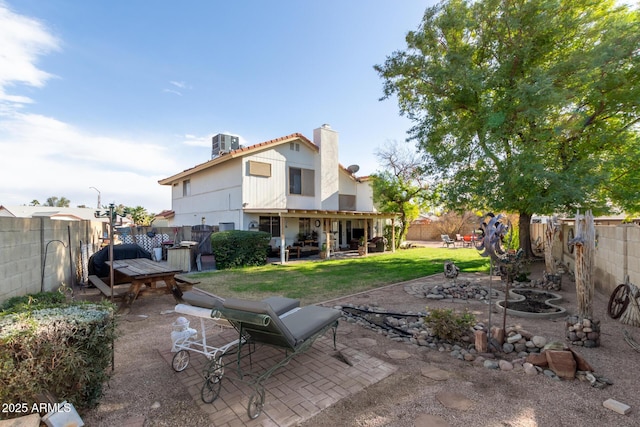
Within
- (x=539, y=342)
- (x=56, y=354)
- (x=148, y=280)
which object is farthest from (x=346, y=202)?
(x=56, y=354)

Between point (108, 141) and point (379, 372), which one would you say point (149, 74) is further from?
point (379, 372)

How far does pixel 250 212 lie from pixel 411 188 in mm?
10943

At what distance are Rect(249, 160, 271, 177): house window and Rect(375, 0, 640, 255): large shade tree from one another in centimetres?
797

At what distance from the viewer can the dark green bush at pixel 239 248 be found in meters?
12.1

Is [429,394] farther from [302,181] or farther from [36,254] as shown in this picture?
[302,181]

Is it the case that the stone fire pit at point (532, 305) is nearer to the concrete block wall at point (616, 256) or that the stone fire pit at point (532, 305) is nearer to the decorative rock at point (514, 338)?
the concrete block wall at point (616, 256)

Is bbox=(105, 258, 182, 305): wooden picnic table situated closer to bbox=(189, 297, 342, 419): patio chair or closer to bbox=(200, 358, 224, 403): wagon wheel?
bbox=(189, 297, 342, 419): patio chair

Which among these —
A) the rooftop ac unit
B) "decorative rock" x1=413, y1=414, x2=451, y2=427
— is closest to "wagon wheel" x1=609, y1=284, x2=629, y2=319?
"decorative rock" x1=413, y1=414, x2=451, y2=427

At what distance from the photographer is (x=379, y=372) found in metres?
3.49

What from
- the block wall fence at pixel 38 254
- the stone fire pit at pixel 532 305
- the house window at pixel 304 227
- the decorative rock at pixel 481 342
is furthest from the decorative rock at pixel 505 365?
the house window at pixel 304 227

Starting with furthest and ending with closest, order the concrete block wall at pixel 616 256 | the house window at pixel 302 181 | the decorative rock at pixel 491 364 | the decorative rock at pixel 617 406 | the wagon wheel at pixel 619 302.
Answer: the house window at pixel 302 181 → the concrete block wall at pixel 616 256 → the wagon wheel at pixel 619 302 → the decorative rock at pixel 491 364 → the decorative rock at pixel 617 406

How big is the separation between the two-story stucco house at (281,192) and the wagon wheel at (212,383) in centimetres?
1040

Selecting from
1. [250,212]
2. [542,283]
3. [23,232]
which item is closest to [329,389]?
[23,232]

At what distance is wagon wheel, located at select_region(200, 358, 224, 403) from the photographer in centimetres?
293
